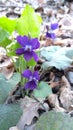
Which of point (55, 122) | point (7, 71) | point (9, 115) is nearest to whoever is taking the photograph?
point (55, 122)

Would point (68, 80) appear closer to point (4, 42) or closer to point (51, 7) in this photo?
point (4, 42)

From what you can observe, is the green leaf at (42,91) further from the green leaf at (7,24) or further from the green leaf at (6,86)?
the green leaf at (7,24)

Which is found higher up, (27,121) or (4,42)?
(4,42)

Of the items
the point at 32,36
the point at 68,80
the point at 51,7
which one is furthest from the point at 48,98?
the point at 51,7

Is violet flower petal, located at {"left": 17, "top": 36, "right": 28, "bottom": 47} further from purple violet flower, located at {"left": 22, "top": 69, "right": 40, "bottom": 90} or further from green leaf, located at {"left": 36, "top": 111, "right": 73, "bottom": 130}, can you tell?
green leaf, located at {"left": 36, "top": 111, "right": 73, "bottom": 130}

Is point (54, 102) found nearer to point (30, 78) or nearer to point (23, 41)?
point (30, 78)

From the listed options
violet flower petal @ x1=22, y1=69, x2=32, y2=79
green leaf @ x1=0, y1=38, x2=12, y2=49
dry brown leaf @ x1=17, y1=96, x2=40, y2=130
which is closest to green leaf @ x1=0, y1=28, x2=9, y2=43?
green leaf @ x1=0, y1=38, x2=12, y2=49

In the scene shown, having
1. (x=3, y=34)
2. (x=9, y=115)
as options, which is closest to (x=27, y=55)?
(x=3, y=34)
